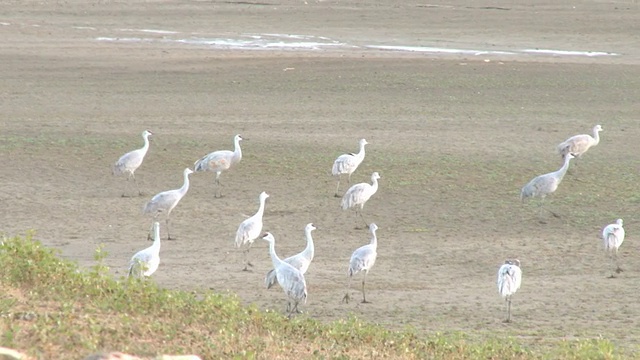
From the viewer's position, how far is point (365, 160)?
19.8 m

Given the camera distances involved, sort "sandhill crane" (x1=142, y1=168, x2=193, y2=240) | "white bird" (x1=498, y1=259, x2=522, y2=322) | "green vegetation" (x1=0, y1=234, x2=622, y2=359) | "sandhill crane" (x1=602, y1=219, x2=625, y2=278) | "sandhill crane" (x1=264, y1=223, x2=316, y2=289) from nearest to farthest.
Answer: "green vegetation" (x1=0, y1=234, x2=622, y2=359) → "white bird" (x1=498, y1=259, x2=522, y2=322) → "sandhill crane" (x1=264, y1=223, x2=316, y2=289) → "sandhill crane" (x1=602, y1=219, x2=625, y2=278) → "sandhill crane" (x1=142, y1=168, x2=193, y2=240)

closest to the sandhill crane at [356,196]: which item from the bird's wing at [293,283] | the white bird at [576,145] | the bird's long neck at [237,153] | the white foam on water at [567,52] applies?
the bird's long neck at [237,153]

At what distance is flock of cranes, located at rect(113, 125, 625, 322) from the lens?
11.6m

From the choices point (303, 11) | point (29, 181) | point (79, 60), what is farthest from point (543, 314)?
point (303, 11)

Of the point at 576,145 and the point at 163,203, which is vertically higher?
the point at 576,145

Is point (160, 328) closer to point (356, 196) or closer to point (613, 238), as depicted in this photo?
point (613, 238)

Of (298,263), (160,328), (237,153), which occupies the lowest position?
(298,263)

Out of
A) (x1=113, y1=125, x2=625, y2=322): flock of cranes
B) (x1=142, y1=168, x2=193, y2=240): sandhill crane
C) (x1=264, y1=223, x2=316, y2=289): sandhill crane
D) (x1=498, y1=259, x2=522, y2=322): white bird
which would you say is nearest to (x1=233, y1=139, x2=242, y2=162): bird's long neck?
(x1=113, y1=125, x2=625, y2=322): flock of cranes

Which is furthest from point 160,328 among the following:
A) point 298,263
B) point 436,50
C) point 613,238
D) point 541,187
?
point 436,50

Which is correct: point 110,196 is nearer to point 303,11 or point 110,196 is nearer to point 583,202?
point 583,202

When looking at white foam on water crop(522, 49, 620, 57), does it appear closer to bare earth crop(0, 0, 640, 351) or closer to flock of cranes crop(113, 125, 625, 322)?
bare earth crop(0, 0, 640, 351)

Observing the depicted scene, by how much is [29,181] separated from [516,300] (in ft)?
26.7

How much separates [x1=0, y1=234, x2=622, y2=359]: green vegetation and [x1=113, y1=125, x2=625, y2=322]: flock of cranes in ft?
1.57

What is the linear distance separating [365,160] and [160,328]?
11713 mm
